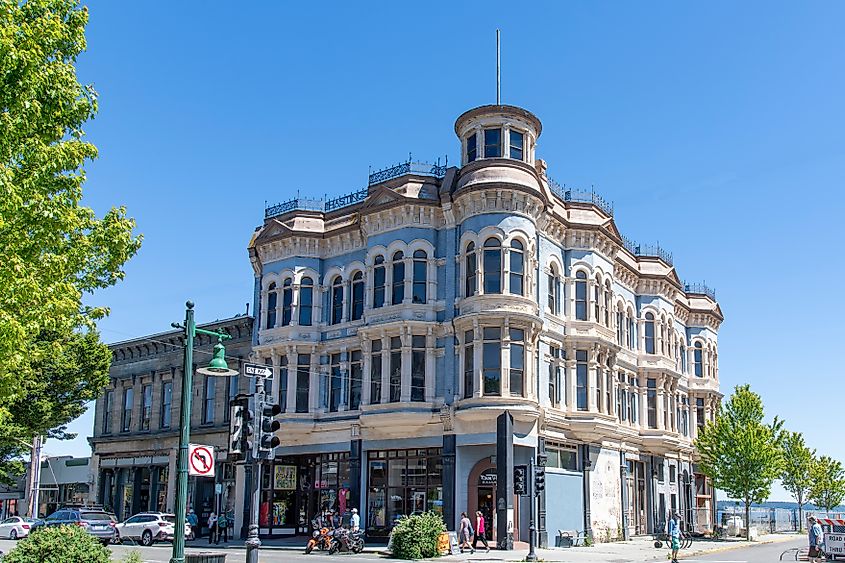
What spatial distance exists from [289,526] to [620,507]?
1610cm

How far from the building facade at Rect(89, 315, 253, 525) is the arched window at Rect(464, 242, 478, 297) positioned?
13856mm

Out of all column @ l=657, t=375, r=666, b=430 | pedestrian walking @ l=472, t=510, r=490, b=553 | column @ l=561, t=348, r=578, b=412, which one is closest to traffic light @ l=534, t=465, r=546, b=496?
pedestrian walking @ l=472, t=510, r=490, b=553

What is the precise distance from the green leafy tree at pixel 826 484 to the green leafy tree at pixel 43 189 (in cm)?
6681

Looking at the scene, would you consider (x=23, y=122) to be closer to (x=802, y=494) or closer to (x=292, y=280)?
(x=292, y=280)

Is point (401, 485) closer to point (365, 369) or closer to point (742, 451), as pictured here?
point (365, 369)

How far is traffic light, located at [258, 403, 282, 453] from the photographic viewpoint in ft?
53.7

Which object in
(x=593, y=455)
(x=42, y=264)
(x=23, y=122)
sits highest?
(x=23, y=122)

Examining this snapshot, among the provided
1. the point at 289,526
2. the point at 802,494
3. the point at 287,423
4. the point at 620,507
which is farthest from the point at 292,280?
the point at 802,494

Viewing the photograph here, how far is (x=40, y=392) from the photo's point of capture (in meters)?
37.8

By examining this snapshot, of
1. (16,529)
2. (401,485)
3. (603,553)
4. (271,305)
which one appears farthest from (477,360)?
(16,529)

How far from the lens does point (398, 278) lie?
39.8 m

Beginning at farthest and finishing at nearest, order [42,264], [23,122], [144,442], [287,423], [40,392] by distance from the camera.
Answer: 1. [144,442]
2. [287,423]
3. [40,392]
4. [42,264]
5. [23,122]

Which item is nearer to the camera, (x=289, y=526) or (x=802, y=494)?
(x=289, y=526)

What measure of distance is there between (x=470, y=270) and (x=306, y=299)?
950cm
